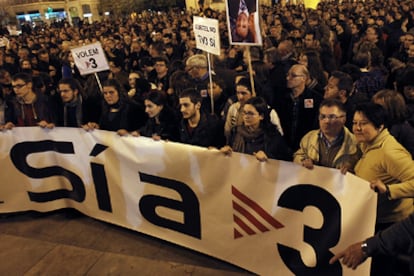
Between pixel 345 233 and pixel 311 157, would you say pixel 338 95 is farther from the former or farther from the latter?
pixel 345 233

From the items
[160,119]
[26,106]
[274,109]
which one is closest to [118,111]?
[160,119]

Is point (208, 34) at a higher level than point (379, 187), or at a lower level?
higher

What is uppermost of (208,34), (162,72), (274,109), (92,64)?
(208,34)

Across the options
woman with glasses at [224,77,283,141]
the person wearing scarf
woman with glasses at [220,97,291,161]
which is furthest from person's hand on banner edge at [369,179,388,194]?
the person wearing scarf

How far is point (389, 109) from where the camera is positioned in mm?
3465

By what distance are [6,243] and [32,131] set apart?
1.26 metres

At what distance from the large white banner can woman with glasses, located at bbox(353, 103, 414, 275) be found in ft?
0.60

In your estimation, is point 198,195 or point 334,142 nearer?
point 334,142

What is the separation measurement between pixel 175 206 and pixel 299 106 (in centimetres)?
172

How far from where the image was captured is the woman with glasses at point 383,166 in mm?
2627

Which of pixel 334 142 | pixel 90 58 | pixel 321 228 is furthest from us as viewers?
pixel 90 58

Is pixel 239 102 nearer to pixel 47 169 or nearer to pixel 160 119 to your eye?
pixel 160 119

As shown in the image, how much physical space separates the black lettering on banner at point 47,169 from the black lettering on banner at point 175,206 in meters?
0.90

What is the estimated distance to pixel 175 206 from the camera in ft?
12.1
